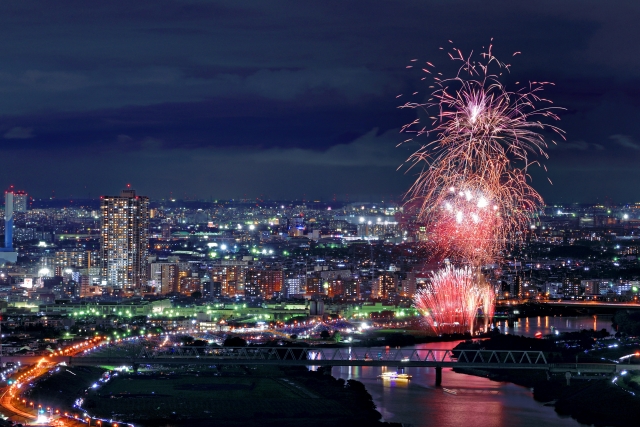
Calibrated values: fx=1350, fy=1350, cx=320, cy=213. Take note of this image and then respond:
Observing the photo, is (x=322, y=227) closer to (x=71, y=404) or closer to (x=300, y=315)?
(x=300, y=315)

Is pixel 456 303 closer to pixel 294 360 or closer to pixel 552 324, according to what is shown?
pixel 552 324

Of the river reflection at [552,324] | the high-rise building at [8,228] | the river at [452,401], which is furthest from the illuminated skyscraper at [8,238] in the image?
the river at [452,401]

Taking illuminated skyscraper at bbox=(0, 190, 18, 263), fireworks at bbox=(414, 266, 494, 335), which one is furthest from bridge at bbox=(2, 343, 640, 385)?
illuminated skyscraper at bbox=(0, 190, 18, 263)

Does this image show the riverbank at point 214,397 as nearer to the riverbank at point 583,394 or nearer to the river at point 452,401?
the river at point 452,401

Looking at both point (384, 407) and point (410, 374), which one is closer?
point (384, 407)

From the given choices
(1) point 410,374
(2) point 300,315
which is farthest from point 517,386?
(2) point 300,315

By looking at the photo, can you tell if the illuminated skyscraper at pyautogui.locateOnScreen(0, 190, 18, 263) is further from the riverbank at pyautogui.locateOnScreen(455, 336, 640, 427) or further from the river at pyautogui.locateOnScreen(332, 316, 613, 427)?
the riverbank at pyautogui.locateOnScreen(455, 336, 640, 427)
